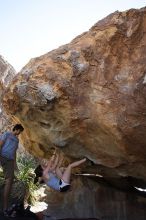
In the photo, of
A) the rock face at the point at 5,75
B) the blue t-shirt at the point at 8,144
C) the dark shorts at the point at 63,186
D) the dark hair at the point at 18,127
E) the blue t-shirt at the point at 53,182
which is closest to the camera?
the dark shorts at the point at 63,186

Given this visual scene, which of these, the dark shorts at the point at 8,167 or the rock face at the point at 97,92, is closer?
the rock face at the point at 97,92

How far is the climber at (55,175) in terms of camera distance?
7.20 metres

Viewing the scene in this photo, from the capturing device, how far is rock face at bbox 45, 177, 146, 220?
8734 mm

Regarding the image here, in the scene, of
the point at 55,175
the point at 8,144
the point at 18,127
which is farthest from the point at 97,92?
the point at 8,144

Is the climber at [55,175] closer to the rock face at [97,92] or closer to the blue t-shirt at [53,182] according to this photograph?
the blue t-shirt at [53,182]

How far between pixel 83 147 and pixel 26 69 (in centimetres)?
194

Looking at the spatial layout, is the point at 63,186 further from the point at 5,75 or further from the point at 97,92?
the point at 5,75

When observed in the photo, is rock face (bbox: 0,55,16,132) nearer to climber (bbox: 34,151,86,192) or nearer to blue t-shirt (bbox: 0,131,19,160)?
blue t-shirt (bbox: 0,131,19,160)

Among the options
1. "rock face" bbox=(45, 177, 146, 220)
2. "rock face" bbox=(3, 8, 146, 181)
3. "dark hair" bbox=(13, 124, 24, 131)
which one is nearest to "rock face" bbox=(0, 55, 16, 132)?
"rock face" bbox=(45, 177, 146, 220)

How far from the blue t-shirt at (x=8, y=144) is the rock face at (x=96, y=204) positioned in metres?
2.00

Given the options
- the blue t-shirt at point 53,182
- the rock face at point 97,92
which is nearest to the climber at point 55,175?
the blue t-shirt at point 53,182

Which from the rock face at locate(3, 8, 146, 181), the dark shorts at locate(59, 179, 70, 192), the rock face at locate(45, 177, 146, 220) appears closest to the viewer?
the rock face at locate(3, 8, 146, 181)

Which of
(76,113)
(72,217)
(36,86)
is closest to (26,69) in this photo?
(36,86)

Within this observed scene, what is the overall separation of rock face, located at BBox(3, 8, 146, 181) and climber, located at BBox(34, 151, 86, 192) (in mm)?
558
